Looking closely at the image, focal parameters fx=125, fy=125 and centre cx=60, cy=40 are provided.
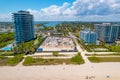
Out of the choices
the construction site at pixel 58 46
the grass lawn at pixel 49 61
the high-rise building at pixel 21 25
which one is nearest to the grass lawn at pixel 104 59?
the grass lawn at pixel 49 61

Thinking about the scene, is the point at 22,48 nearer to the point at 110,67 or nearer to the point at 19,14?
the point at 19,14

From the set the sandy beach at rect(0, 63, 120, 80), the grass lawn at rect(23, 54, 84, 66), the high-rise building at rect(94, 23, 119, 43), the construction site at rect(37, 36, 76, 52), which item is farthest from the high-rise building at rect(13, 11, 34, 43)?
the high-rise building at rect(94, 23, 119, 43)

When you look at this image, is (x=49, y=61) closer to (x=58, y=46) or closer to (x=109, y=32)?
(x=58, y=46)

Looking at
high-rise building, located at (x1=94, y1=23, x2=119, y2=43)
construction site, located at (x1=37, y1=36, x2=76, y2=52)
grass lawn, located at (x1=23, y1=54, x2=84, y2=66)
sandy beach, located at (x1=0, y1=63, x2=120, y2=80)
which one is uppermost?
high-rise building, located at (x1=94, y1=23, x2=119, y2=43)

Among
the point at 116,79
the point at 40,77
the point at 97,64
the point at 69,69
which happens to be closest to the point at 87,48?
the point at 97,64

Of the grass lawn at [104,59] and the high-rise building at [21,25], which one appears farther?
the high-rise building at [21,25]

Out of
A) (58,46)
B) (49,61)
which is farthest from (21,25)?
(49,61)

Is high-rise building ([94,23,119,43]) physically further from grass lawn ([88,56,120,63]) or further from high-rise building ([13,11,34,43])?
high-rise building ([13,11,34,43])

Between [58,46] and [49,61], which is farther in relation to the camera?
[58,46]

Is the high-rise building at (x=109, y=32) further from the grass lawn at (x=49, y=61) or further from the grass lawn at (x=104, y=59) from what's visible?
the grass lawn at (x=49, y=61)
